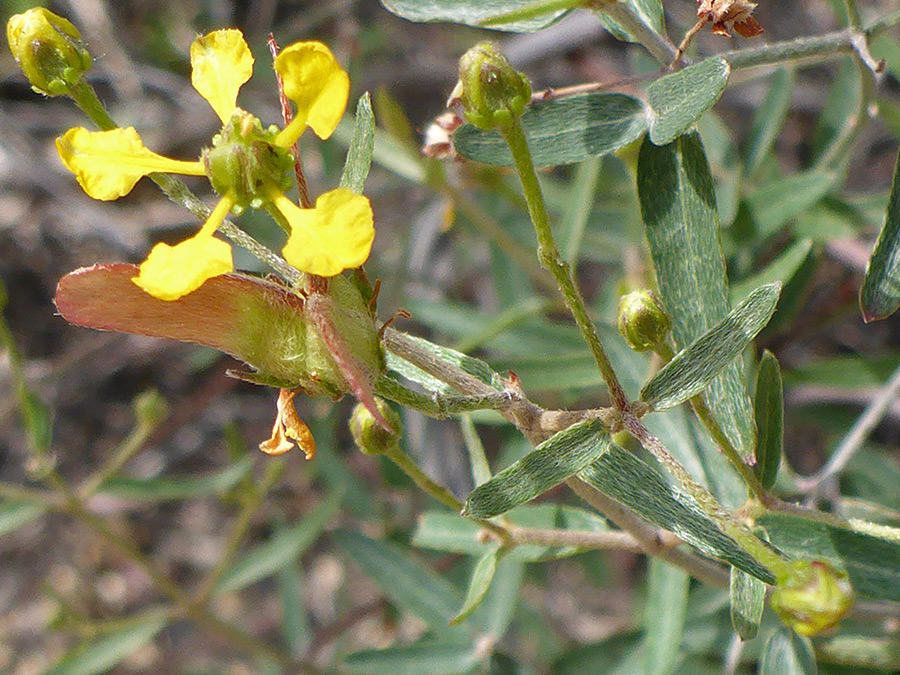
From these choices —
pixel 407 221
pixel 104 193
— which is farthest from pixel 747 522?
pixel 407 221

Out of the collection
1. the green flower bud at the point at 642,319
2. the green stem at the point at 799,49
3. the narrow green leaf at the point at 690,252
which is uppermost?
the green stem at the point at 799,49

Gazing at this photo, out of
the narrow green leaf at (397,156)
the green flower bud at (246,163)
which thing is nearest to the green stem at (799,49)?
the green flower bud at (246,163)

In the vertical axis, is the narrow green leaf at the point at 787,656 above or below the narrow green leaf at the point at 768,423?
below

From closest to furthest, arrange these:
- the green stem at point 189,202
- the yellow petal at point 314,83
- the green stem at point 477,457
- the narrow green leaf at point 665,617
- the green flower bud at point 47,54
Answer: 1. the yellow petal at point 314,83
2. the green stem at point 189,202
3. the green flower bud at point 47,54
4. the green stem at point 477,457
5. the narrow green leaf at point 665,617

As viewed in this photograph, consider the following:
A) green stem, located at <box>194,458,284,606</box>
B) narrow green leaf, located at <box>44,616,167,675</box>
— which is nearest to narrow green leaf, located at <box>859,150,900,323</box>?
green stem, located at <box>194,458,284,606</box>

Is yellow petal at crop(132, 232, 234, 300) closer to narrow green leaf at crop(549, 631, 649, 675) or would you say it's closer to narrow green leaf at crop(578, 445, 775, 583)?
narrow green leaf at crop(578, 445, 775, 583)

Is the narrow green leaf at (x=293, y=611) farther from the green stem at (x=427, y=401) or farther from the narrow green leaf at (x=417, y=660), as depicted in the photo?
the green stem at (x=427, y=401)

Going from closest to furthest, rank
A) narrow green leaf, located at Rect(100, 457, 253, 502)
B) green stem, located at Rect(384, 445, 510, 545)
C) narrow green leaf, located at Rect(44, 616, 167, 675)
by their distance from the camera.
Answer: green stem, located at Rect(384, 445, 510, 545) → narrow green leaf, located at Rect(44, 616, 167, 675) → narrow green leaf, located at Rect(100, 457, 253, 502)
